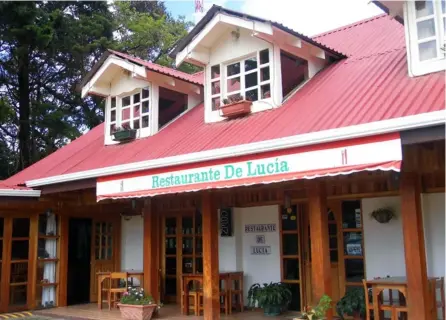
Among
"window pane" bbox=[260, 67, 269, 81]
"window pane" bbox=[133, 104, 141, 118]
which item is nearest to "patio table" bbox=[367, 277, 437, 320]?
"window pane" bbox=[260, 67, 269, 81]

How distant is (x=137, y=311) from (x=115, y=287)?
2.82 meters

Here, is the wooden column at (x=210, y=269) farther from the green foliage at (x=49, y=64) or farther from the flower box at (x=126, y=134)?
the green foliage at (x=49, y=64)

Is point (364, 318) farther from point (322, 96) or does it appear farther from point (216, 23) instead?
point (216, 23)

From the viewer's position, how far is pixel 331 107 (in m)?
7.43

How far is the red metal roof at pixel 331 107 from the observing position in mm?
6578

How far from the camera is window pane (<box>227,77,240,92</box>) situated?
957 cm

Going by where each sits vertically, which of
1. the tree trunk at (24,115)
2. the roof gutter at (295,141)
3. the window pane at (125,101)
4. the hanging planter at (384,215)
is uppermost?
the tree trunk at (24,115)

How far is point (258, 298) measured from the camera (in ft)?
30.5

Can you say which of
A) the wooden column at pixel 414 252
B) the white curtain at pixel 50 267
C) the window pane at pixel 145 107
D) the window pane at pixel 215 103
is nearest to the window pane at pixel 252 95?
the window pane at pixel 215 103

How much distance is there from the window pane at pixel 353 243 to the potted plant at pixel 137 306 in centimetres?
361

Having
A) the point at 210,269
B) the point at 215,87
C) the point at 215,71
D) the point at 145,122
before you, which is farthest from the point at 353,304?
the point at 145,122

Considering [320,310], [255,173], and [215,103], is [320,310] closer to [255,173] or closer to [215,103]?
[255,173]

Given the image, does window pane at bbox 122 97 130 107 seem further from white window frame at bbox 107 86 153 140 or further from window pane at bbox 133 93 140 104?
window pane at bbox 133 93 140 104

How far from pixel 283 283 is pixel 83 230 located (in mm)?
Result: 5297
